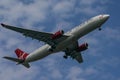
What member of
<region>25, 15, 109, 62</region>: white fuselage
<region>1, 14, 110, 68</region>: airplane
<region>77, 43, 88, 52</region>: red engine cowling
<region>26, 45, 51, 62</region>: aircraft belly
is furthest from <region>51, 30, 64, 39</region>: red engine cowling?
<region>77, 43, 88, 52</region>: red engine cowling

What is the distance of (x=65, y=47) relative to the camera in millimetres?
129000

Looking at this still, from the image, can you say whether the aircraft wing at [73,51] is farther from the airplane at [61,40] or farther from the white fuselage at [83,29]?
the white fuselage at [83,29]

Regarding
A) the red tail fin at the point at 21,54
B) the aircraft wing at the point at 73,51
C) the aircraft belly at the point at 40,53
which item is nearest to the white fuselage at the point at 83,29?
the aircraft belly at the point at 40,53

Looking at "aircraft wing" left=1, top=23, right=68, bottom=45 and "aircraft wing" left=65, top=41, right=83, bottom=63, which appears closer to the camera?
"aircraft wing" left=1, top=23, right=68, bottom=45

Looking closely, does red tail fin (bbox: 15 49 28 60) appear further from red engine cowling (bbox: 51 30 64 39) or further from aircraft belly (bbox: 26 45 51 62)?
red engine cowling (bbox: 51 30 64 39)

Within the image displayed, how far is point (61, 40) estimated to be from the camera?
125 metres

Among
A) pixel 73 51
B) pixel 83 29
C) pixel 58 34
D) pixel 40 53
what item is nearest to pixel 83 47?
pixel 73 51

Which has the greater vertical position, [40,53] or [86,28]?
[40,53]

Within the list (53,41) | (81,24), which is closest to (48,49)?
(53,41)

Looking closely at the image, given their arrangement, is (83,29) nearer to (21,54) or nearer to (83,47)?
(83,47)

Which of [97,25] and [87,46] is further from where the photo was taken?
[87,46]

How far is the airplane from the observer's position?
12206 centimetres

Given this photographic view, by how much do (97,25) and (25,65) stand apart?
90.7ft

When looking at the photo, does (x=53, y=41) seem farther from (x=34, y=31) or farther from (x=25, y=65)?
(x=25, y=65)
